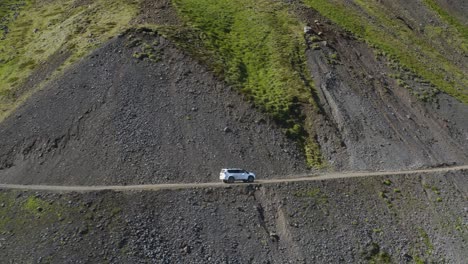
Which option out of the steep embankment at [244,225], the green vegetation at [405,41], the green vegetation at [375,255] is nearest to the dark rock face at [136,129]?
the steep embankment at [244,225]

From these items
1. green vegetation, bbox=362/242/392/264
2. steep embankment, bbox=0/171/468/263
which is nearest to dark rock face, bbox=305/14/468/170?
steep embankment, bbox=0/171/468/263

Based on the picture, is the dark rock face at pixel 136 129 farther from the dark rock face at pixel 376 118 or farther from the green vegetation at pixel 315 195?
the dark rock face at pixel 376 118

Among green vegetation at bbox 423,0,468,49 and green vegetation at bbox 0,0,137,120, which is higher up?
green vegetation at bbox 0,0,137,120

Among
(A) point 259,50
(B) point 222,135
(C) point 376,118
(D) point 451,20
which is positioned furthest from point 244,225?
(D) point 451,20

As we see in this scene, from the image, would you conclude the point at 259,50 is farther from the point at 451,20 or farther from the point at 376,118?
the point at 451,20

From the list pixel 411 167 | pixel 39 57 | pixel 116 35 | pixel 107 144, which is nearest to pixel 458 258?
pixel 411 167

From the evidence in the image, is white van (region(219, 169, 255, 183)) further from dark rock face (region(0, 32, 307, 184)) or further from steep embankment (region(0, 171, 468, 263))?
dark rock face (region(0, 32, 307, 184))

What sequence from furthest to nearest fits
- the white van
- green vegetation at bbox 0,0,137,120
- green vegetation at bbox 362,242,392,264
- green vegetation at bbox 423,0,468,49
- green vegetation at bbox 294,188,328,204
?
green vegetation at bbox 423,0,468,49 < green vegetation at bbox 0,0,137,120 < green vegetation at bbox 294,188,328,204 < the white van < green vegetation at bbox 362,242,392,264
